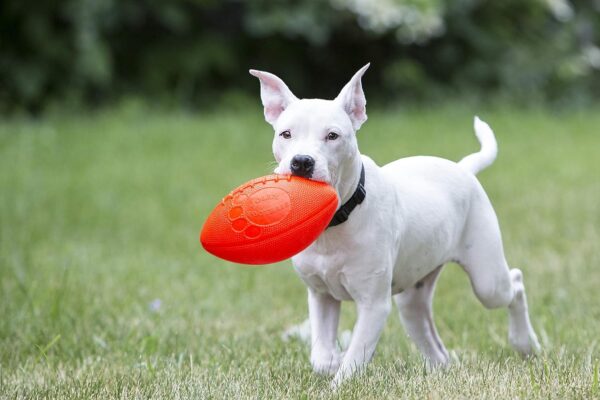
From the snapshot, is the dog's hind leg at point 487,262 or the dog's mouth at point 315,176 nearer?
the dog's mouth at point 315,176

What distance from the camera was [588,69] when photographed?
15.1m

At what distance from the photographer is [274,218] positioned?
369 centimetres

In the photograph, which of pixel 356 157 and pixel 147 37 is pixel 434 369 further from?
pixel 147 37

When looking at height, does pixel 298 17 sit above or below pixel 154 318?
below

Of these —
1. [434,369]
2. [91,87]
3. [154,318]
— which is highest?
[434,369]

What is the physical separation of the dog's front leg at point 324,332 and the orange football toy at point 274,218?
0.53 meters

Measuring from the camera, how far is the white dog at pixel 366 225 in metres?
3.79

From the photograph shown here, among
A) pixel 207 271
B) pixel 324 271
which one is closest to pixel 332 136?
pixel 324 271

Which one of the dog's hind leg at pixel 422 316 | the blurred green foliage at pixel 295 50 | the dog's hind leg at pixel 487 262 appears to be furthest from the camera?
the blurred green foliage at pixel 295 50

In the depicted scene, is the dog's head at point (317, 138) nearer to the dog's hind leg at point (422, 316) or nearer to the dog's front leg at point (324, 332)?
the dog's front leg at point (324, 332)

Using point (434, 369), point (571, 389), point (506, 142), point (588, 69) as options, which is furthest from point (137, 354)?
point (588, 69)

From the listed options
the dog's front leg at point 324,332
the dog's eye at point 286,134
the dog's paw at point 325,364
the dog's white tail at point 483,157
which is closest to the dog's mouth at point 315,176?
the dog's eye at point 286,134

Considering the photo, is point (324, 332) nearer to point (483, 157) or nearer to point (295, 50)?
point (483, 157)

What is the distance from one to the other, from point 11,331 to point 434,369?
234 centimetres
